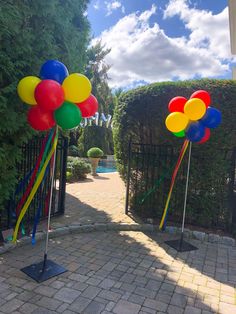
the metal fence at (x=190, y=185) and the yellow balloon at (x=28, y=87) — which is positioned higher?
the yellow balloon at (x=28, y=87)

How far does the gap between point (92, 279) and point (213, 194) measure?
295 centimetres

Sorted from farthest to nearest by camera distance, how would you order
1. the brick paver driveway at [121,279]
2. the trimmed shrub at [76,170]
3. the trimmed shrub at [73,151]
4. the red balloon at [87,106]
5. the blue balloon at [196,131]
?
the trimmed shrub at [73,151]
the trimmed shrub at [76,170]
the blue balloon at [196,131]
the red balloon at [87,106]
the brick paver driveway at [121,279]

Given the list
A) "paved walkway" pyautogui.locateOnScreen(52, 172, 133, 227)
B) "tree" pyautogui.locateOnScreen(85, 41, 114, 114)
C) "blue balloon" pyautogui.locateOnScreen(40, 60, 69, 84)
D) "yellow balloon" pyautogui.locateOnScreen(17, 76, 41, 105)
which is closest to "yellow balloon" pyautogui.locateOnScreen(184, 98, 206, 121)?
"blue balloon" pyautogui.locateOnScreen(40, 60, 69, 84)

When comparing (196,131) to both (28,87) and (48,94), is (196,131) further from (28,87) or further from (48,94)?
(28,87)

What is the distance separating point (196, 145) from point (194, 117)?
131 centimetres

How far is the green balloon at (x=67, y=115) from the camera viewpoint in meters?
3.18

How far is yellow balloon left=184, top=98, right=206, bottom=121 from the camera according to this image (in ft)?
13.3

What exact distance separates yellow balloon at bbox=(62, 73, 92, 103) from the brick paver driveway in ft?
7.19

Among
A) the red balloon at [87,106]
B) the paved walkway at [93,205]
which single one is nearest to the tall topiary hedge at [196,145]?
the paved walkway at [93,205]

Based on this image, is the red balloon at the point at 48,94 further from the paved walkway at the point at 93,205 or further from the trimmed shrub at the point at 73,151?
the trimmed shrub at the point at 73,151

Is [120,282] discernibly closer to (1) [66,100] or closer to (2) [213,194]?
(1) [66,100]

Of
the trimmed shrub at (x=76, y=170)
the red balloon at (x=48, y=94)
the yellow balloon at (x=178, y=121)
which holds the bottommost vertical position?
the trimmed shrub at (x=76, y=170)

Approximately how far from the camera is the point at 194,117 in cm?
416

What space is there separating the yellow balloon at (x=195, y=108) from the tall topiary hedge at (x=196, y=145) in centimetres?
125
